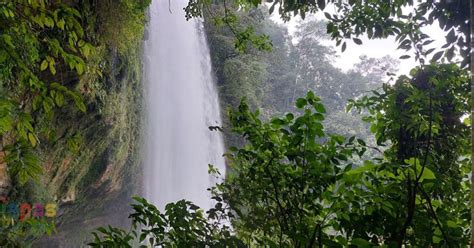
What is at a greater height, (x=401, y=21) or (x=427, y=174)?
(x=401, y=21)

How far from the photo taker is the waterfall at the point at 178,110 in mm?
11406

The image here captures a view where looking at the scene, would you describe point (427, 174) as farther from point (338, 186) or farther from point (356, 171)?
point (338, 186)

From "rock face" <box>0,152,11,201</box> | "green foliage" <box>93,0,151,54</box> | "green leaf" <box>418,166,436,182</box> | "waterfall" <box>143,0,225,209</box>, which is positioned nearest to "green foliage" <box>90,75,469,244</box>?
"green leaf" <box>418,166,436,182</box>

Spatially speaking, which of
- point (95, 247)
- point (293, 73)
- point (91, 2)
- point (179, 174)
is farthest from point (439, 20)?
point (293, 73)

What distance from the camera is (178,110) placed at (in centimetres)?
1246

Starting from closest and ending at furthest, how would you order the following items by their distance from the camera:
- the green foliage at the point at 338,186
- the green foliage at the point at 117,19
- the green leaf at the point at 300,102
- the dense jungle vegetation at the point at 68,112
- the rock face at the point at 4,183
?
the dense jungle vegetation at the point at 68,112 → the green foliage at the point at 338,186 → the green leaf at the point at 300,102 → the rock face at the point at 4,183 → the green foliage at the point at 117,19

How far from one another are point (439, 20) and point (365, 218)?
1.22m

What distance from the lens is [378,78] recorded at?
30219 millimetres

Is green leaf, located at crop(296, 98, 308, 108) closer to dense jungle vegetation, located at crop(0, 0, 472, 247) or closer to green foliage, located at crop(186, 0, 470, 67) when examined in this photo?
dense jungle vegetation, located at crop(0, 0, 472, 247)

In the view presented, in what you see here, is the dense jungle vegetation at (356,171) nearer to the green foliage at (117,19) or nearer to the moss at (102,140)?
the moss at (102,140)

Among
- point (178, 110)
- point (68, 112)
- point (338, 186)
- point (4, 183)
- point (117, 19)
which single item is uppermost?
point (178, 110)

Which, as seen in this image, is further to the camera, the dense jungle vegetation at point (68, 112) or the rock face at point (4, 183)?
the rock face at point (4, 183)

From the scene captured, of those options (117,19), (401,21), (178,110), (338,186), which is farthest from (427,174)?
(178,110)

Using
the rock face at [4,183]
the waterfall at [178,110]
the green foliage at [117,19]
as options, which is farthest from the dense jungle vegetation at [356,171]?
the waterfall at [178,110]
